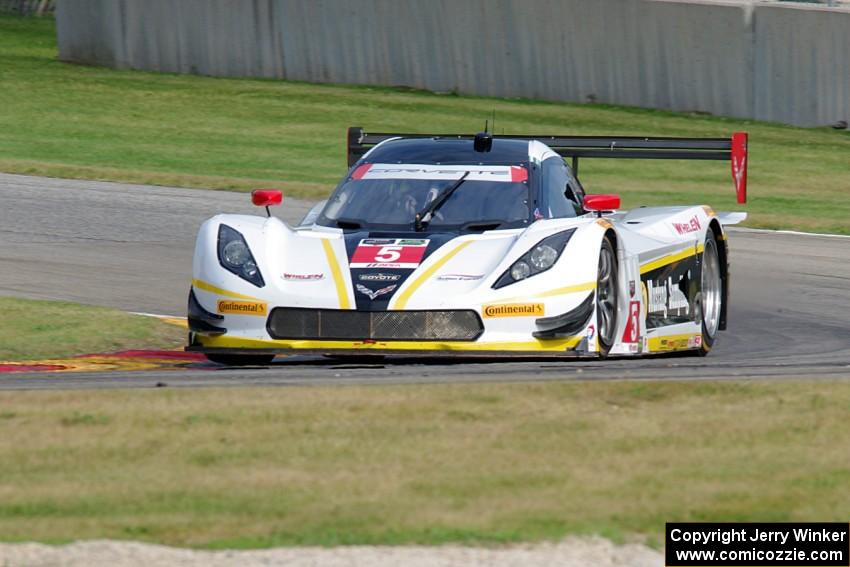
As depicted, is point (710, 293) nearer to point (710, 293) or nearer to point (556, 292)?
point (710, 293)

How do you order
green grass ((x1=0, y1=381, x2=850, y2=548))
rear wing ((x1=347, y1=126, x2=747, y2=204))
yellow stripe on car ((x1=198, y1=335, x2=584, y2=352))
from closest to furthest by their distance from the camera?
green grass ((x1=0, y1=381, x2=850, y2=548)) → yellow stripe on car ((x1=198, y1=335, x2=584, y2=352)) → rear wing ((x1=347, y1=126, x2=747, y2=204))

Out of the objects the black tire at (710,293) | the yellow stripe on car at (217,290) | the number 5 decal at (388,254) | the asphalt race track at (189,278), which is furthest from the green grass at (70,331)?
the black tire at (710,293)

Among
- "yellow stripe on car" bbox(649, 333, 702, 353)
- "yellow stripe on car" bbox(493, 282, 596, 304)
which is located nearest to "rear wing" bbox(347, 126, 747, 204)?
"yellow stripe on car" bbox(649, 333, 702, 353)

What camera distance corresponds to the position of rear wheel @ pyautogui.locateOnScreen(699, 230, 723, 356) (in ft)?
34.2

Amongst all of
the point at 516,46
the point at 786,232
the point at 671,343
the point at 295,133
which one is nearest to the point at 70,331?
the point at 671,343

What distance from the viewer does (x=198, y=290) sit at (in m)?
8.82

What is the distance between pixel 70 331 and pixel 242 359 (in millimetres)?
1761

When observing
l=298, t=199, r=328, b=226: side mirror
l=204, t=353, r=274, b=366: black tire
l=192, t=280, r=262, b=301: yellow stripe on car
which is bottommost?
l=204, t=353, r=274, b=366: black tire

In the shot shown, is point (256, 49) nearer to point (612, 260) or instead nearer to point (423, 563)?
point (612, 260)

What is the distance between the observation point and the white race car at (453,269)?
27.4ft

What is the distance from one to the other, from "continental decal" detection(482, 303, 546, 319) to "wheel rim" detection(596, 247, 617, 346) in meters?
0.38

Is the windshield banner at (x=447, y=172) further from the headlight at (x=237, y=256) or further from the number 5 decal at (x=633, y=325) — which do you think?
the headlight at (x=237, y=256)

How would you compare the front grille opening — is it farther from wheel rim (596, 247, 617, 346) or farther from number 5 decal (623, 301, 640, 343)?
number 5 decal (623, 301, 640, 343)

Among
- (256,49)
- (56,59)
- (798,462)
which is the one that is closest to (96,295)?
(798,462)
